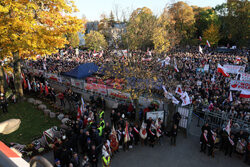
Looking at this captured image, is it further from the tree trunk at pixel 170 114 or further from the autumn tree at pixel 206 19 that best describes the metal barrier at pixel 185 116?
the autumn tree at pixel 206 19

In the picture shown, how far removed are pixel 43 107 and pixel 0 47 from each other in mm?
5394

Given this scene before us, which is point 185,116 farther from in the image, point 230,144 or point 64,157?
point 64,157

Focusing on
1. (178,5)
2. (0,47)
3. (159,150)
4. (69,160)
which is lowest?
(159,150)

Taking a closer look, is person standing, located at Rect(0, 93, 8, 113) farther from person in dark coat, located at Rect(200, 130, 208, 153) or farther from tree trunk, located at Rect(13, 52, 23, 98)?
person in dark coat, located at Rect(200, 130, 208, 153)

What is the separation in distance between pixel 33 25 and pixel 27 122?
6.79 meters

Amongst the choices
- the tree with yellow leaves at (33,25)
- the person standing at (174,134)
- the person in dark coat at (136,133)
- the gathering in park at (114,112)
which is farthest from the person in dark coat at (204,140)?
the tree with yellow leaves at (33,25)

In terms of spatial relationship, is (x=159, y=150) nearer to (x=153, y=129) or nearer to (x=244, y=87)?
(x=153, y=129)

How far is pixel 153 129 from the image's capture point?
9875mm

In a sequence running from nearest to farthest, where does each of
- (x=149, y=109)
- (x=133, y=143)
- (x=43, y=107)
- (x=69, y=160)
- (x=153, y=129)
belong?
(x=69, y=160) → (x=153, y=129) → (x=133, y=143) → (x=149, y=109) → (x=43, y=107)

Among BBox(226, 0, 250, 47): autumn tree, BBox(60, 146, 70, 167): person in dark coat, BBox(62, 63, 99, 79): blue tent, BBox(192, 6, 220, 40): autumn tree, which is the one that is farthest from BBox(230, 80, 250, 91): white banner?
BBox(192, 6, 220, 40): autumn tree

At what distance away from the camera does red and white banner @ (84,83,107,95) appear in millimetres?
16006

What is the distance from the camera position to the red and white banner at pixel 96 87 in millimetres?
16006

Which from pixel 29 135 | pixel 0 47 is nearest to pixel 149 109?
pixel 29 135

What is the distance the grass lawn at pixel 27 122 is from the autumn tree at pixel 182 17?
4040 cm
